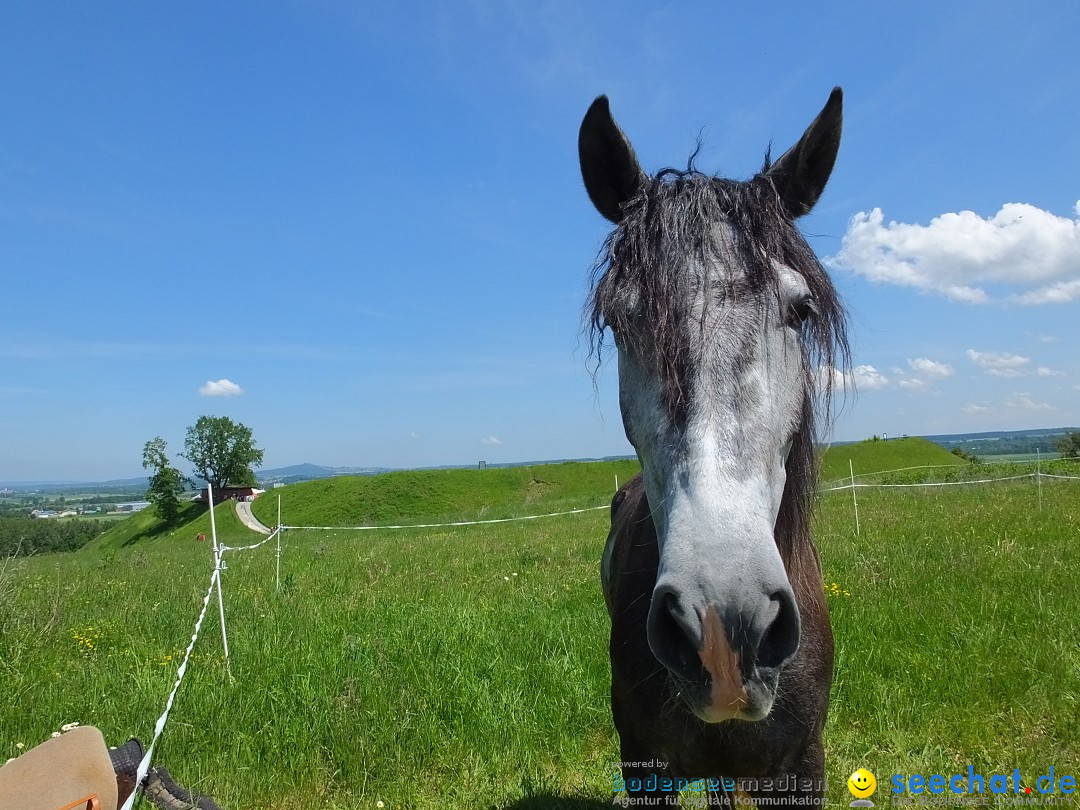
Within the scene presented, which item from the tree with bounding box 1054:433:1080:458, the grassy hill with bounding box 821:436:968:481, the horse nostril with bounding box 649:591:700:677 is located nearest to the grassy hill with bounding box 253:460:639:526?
the grassy hill with bounding box 821:436:968:481

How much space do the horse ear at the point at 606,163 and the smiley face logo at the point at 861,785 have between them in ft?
10.1

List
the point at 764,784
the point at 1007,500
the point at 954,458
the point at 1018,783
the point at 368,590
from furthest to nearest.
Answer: the point at 954,458
the point at 1007,500
the point at 368,590
the point at 1018,783
the point at 764,784

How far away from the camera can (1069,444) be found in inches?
1756

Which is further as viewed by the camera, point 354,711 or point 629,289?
point 354,711

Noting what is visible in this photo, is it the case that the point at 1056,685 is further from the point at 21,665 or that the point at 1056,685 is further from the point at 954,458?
the point at 954,458

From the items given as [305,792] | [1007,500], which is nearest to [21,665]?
[305,792]

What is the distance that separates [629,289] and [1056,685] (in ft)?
14.6

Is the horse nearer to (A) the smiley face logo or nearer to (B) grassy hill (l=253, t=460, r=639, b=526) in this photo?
(A) the smiley face logo

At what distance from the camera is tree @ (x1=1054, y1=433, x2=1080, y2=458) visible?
43.1m

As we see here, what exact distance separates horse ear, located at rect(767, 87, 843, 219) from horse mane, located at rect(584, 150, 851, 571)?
0.28 feet

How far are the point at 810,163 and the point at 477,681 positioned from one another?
13.4 feet

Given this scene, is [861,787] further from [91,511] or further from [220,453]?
[91,511]

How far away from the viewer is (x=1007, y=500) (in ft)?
39.0

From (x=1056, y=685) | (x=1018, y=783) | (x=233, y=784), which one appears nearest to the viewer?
(x=1018, y=783)
